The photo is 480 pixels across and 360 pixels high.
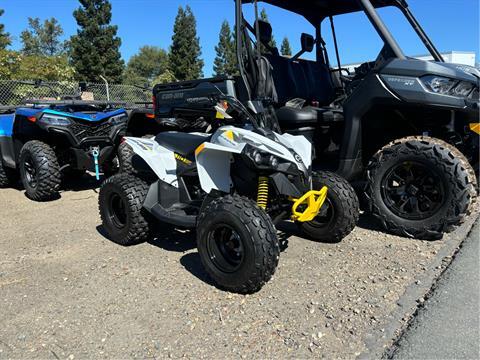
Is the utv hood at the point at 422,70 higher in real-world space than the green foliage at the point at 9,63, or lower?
lower

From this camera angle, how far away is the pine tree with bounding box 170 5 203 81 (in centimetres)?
4555

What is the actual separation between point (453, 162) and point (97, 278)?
126 inches

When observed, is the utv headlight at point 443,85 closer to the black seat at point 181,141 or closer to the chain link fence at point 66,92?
the black seat at point 181,141

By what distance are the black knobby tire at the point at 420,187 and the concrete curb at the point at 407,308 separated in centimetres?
31

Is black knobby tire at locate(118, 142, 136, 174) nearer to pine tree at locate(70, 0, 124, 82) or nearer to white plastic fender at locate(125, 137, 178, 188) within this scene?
white plastic fender at locate(125, 137, 178, 188)

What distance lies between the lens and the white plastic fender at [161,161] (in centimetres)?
386

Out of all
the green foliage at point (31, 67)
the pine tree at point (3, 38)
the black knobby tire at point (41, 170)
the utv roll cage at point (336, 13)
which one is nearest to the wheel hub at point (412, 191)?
the utv roll cage at point (336, 13)

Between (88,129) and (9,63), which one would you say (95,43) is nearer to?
(9,63)

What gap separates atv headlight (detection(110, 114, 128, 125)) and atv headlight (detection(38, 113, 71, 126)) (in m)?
0.67

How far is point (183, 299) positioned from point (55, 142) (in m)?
4.38

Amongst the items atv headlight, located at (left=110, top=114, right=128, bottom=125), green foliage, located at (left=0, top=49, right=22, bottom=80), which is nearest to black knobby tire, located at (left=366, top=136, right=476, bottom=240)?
atv headlight, located at (left=110, top=114, right=128, bottom=125)

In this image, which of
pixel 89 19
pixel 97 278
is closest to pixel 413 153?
pixel 97 278

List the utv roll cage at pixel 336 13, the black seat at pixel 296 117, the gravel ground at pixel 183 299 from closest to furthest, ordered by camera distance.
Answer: the gravel ground at pixel 183 299, the utv roll cage at pixel 336 13, the black seat at pixel 296 117

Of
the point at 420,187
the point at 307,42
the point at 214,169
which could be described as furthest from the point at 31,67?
the point at 420,187
